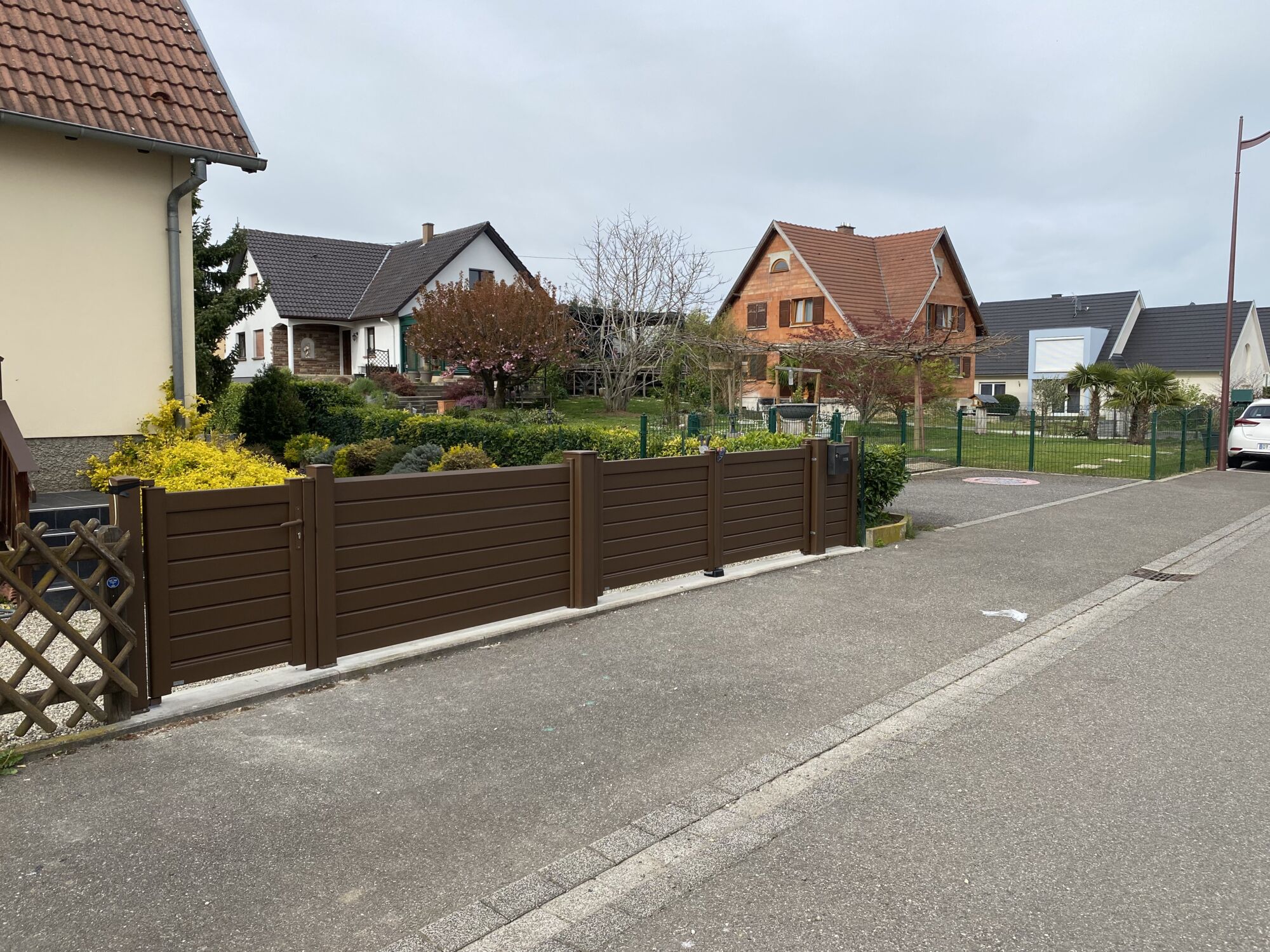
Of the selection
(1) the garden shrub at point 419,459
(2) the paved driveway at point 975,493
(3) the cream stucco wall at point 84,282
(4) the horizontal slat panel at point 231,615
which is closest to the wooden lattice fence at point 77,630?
(4) the horizontal slat panel at point 231,615

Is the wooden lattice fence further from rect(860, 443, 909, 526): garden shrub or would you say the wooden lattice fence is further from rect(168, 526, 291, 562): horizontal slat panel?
rect(860, 443, 909, 526): garden shrub

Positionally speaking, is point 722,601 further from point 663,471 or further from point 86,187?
point 86,187

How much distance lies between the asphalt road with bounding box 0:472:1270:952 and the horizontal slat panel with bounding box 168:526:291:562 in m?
0.88

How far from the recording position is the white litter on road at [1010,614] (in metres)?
7.36

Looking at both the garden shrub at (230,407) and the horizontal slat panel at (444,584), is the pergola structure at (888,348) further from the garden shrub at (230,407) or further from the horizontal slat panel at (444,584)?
the horizontal slat panel at (444,584)

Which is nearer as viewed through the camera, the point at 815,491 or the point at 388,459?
the point at 815,491

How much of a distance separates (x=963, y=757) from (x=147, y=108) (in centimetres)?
1009

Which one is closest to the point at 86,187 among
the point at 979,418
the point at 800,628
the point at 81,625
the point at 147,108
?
the point at 147,108

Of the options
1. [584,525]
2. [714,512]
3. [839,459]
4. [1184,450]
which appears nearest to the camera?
[584,525]

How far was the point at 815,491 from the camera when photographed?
376 inches

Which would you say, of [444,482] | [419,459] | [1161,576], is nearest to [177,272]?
[419,459]

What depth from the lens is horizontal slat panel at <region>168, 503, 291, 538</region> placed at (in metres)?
4.95

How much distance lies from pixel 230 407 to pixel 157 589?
52.4 feet

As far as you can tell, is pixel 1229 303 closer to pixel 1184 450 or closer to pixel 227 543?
pixel 1184 450
